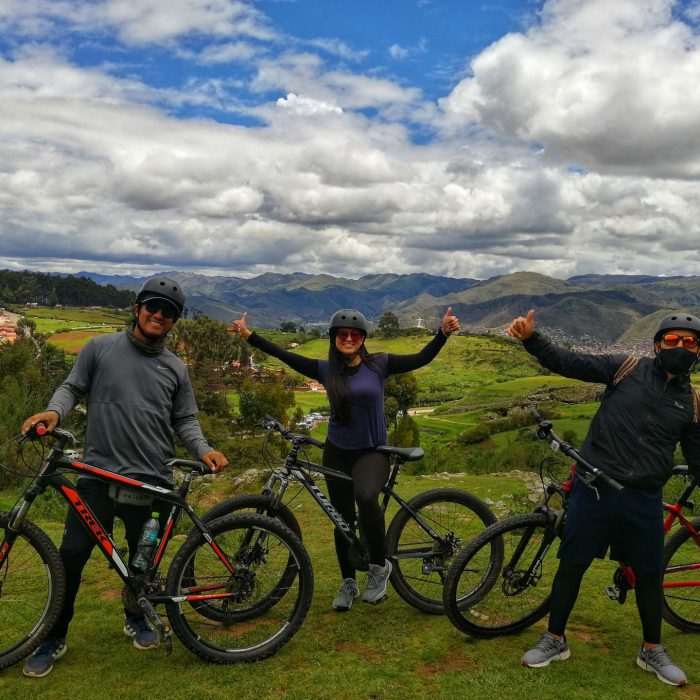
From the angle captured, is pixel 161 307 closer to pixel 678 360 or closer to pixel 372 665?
pixel 372 665

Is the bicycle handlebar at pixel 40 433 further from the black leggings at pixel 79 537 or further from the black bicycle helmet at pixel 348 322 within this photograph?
the black bicycle helmet at pixel 348 322

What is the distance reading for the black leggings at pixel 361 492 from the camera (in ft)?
16.9

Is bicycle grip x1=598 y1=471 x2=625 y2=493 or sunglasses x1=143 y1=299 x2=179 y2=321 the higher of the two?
sunglasses x1=143 y1=299 x2=179 y2=321

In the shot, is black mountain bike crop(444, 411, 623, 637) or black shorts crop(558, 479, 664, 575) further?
black mountain bike crop(444, 411, 623, 637)

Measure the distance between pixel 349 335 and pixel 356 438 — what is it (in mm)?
1064

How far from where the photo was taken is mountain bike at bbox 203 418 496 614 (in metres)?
5.26

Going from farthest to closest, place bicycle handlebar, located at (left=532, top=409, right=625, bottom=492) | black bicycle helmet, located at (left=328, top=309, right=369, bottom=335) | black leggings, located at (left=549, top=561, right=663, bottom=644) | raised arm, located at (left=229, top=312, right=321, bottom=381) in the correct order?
raised arm, located at (left=229, top=312, right=321, bottom=381) < black bicycle helmet, located at (left=328, top=309, right=369, bottom=335) < black leggings, located at (left=549, top=561, right=663, bottom=644) < bicycle handlebar, located at (left=532, top=409, right=625, bottom=492)

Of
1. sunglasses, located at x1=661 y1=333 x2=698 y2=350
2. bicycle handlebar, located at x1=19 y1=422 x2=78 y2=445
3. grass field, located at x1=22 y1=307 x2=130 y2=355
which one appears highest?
sunglasses, located at x1=661 y1=333 x2=698 y2=350

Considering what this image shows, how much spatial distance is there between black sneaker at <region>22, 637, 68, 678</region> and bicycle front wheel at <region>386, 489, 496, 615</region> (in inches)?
121

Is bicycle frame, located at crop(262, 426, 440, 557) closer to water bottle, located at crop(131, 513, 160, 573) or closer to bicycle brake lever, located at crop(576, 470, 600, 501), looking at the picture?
water bottle, located at crop(131, 513, 160, 573)

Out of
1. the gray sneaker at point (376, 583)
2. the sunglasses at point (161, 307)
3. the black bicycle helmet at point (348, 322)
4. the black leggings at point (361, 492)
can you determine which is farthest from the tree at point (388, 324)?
the sunglasses at point (161, 307)

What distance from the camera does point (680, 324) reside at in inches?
174

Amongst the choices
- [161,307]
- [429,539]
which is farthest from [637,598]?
[161,307]

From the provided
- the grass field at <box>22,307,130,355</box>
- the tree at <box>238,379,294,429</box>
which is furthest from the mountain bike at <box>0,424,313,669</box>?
the grass field at <box>22,307,130,355</box>
